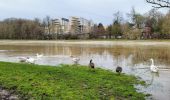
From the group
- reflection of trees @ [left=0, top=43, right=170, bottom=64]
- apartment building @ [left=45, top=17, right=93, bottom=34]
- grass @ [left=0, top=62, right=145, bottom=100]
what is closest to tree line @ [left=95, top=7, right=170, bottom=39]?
apartment building @ [left=45, top=17, right=93, bottom=34]

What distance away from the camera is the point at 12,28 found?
13188 centimetres

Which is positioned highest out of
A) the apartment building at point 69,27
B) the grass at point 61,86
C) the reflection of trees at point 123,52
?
the apartment building at point 69,27

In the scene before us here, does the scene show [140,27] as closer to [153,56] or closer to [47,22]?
[47,22]

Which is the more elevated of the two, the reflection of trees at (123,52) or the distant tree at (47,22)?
the distant tree at (47,22)

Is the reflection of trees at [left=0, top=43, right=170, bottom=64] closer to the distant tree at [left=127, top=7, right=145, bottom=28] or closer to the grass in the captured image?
the grass

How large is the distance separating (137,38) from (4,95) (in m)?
90.7

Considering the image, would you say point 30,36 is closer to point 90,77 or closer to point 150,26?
point 150,26

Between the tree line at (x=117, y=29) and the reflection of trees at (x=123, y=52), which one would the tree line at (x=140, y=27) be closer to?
the tree line at (x=117, y=29)

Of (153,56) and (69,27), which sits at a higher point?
(69,27)

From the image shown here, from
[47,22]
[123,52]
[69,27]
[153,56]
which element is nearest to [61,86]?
[153,56]

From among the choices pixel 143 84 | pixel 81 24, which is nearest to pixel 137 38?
pixel 143 84

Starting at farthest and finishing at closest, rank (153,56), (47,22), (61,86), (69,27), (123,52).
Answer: (69,27) < (47,22) < (123,52) < (153,56) < (61,86)

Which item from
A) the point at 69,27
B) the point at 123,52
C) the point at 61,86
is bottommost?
the point at 123,52

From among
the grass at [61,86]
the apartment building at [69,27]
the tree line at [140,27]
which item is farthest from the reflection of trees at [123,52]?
the apartment building at [69,27]
